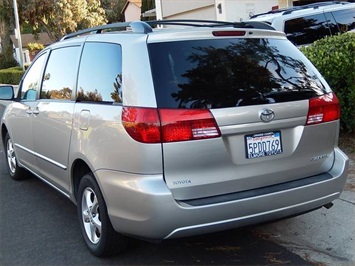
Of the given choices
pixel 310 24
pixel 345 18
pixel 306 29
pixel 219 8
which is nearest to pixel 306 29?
pixel 306 29

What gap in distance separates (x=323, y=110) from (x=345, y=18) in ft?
23.1

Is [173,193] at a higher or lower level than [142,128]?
lower

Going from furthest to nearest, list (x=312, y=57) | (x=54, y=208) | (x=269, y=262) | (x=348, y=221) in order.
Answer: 1. (x=312, y=57)
2. (x=54, y=208)
3. (x=348, y=221)
4. (x=269, y=262)

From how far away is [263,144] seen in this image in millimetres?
3324

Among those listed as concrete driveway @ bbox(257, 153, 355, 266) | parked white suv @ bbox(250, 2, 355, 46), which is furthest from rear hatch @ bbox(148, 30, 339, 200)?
parked white suv @ bbox(250, 2, 355, 46)

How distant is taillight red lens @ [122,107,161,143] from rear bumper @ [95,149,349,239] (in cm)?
26

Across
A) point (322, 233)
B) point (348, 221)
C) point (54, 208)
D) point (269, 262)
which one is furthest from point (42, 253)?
point (348, 221)

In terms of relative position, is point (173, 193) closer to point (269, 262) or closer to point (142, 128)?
point (142, 128)

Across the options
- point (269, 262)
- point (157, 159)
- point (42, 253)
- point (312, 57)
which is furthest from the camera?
point (312, 57)

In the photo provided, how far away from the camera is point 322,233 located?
4125 mm

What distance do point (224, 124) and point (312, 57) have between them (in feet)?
12.5

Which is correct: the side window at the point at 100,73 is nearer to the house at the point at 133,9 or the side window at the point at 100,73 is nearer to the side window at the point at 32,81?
the side window at the point at 32,81

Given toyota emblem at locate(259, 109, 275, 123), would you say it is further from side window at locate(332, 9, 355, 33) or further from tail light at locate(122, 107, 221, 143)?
side window at locate(332, 9, 355, 33)

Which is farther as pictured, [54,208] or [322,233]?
[54,208]
